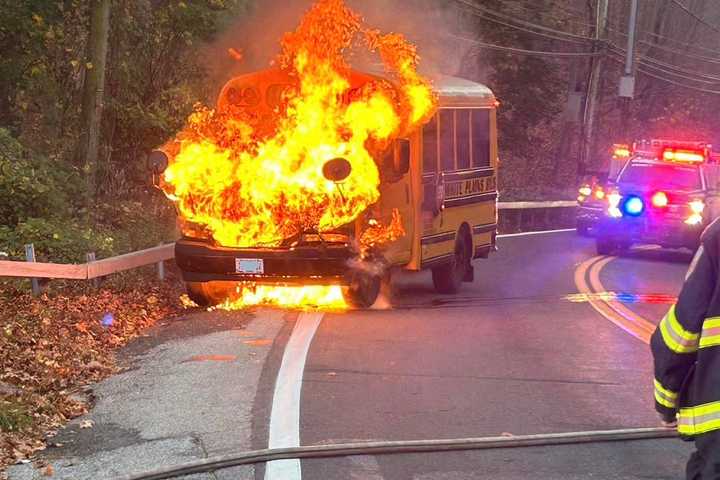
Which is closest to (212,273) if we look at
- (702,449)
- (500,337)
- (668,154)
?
(500,337)

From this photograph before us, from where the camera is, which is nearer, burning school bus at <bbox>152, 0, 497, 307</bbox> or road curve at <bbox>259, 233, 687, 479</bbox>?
road curve at <bbox>259, 233, 687, 479</bbox>

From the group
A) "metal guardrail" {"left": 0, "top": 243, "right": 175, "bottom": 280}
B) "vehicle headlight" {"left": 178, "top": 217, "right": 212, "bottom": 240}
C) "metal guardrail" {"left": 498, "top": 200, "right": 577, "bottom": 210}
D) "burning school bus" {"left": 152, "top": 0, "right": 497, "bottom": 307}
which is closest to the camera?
"metal guardrail" {"left": 0, "top": 243, "right": 175, "bottom": 280}

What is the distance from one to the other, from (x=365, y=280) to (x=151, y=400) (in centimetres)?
480

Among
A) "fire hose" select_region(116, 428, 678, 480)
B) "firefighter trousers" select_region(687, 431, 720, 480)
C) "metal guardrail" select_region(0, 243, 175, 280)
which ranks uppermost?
"firefighter trousers" select_region(687, 431, 720, 480)

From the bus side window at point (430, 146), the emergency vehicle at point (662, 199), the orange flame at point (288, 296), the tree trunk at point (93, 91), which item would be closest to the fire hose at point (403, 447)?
the orange flame at point (288, 296)

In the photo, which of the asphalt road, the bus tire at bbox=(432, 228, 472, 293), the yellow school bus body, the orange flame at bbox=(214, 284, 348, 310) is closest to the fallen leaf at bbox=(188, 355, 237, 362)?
the asphalt road

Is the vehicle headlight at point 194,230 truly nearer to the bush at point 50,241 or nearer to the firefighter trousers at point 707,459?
the bush at point 50,241

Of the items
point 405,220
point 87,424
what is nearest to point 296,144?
point 405,220

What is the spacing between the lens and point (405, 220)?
13.4 m

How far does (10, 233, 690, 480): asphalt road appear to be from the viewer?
21.8ft

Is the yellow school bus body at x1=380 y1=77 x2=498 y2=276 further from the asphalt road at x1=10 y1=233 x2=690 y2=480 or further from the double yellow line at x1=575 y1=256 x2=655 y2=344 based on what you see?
the double yellow line at x1=575 y1=256 x2=655 y2=344

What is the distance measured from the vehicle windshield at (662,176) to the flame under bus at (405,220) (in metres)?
5.94

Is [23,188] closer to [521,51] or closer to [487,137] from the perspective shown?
[487,137]

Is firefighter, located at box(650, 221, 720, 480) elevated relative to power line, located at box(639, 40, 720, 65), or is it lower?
lower
